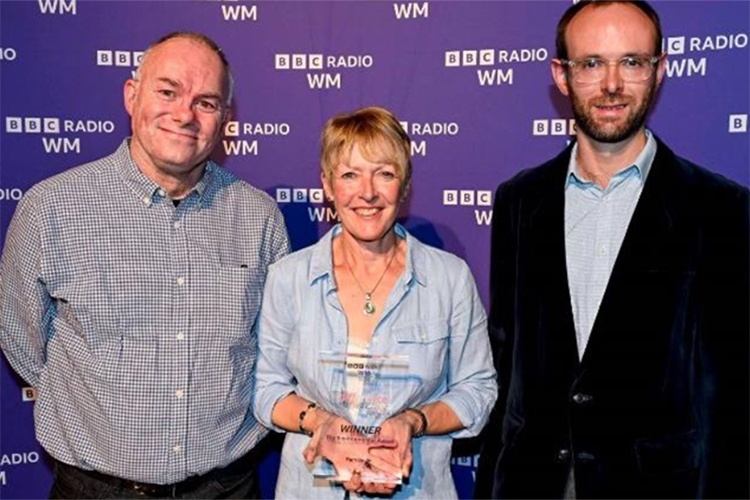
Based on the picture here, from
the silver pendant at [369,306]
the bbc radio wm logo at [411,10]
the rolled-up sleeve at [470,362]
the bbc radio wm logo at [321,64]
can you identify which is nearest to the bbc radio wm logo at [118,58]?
the bbc radio wm logo at [321,64]

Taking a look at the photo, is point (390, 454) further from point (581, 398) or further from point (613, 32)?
point (613, 32)

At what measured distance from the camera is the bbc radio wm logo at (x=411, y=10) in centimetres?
289

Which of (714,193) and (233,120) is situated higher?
(233,120)

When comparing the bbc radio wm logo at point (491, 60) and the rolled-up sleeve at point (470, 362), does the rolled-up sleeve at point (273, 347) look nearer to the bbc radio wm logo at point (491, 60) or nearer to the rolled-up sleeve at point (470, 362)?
the rolled-up sleeve at point (470, 362)

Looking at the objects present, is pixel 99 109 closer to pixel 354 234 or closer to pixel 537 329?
pixel 354 234

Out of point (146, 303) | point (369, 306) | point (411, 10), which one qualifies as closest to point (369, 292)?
point (369, 306)

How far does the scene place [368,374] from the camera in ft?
6.61

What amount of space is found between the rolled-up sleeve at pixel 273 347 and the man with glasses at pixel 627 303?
0.67 m

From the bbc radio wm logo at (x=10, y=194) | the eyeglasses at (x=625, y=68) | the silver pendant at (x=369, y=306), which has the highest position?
the eyeglasses at (x=625, y=68)

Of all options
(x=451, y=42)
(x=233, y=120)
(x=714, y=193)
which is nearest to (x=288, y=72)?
(x=233, y=120)

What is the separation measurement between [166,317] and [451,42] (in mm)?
1478

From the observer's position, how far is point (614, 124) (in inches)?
80.6

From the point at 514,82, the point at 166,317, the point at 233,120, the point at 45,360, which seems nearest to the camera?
the point at 166,317

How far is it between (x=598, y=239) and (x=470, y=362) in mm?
499
